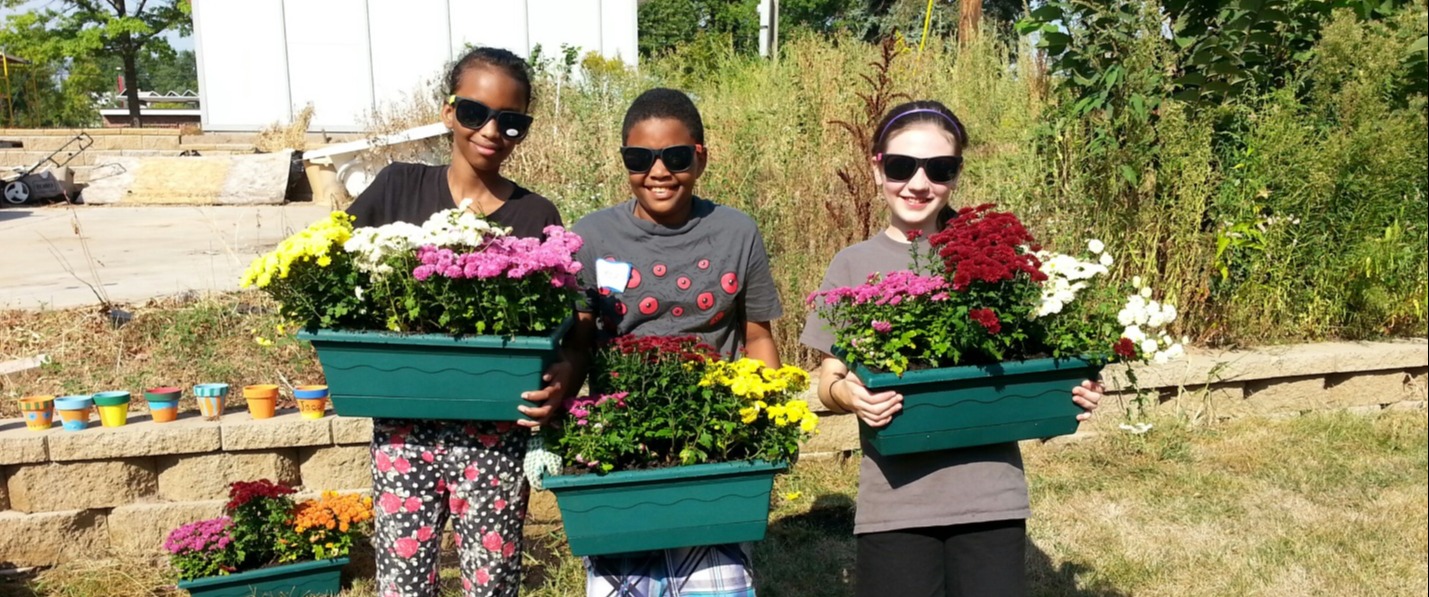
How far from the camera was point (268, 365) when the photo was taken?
444 cm

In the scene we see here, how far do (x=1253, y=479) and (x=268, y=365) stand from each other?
4.32m

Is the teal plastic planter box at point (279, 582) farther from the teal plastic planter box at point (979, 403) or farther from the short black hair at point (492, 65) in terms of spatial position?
the teal plastic planter box at point (979, 403)

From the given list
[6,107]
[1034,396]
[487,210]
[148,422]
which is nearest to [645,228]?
[487,210]

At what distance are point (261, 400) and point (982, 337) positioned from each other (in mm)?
2796

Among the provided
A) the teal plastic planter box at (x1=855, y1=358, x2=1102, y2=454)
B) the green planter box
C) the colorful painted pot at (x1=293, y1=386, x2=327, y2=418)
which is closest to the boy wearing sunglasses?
the green planter box

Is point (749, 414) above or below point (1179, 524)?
above

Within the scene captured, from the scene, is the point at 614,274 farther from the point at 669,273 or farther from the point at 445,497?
the point at 445,497

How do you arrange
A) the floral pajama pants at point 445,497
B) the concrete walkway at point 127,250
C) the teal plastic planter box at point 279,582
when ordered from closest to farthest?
the floral pajama pants at point 445,497, the teal plastic planter box at point 279,582, the concrete walkway at point 127,250

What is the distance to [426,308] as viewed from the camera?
210 centimetres

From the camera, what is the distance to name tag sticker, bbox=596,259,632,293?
2.38 metres

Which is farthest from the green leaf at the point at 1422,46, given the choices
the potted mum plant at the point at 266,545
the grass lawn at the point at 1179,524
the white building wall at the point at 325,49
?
the white building wall at the point at 325,49

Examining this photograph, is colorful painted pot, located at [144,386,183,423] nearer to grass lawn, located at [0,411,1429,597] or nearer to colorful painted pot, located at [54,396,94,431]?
colorful painted pot, located at [54,396,94,431]

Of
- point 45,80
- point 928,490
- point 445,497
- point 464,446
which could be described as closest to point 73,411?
point 445,497

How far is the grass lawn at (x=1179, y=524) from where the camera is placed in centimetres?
352
